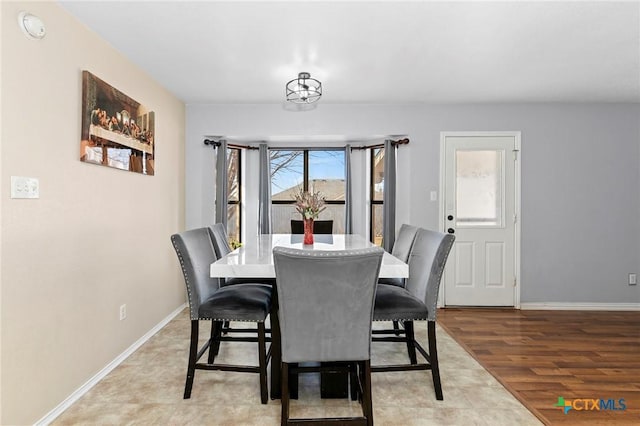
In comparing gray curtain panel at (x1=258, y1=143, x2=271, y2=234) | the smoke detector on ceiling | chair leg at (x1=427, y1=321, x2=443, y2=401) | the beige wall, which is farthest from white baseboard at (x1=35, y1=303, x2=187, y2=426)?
chair leg at (x1=427, y1=321, x2=443, y2=401)

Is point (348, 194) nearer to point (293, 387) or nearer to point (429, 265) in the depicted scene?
point (429, 265)

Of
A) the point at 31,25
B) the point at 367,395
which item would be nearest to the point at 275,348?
the point at 367,395

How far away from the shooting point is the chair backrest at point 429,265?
7.50 feet

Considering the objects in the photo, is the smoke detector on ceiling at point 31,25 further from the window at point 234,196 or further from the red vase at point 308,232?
the window at point 234,196

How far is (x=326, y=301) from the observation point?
1.77 metres

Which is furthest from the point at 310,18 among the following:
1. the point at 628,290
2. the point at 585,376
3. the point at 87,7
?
the point at 628,290

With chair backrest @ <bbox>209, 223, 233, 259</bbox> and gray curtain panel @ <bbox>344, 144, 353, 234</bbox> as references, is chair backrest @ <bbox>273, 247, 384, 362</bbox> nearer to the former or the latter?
chair backrest @ <bbox>209, 223, 233, 259</bbox>

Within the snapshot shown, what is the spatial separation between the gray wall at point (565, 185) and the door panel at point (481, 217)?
15 centimetres

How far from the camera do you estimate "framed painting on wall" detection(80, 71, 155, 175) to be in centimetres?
242

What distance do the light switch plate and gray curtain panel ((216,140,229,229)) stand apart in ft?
8.26

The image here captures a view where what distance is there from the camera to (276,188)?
18.0ft

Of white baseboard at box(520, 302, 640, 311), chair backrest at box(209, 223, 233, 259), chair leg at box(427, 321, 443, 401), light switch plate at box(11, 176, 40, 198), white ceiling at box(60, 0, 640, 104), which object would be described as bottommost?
white baseboard at box(520, 302, 640, 311)

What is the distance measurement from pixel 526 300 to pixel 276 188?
349cm

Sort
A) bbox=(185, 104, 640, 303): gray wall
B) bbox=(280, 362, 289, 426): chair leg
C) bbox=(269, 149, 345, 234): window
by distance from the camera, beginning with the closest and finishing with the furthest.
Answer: bbox=(280, 362, 289, 426): chair leg < bbox=(185, 104, 640, 303): gray wall < bbox=(269, 149, 345, 234): window
